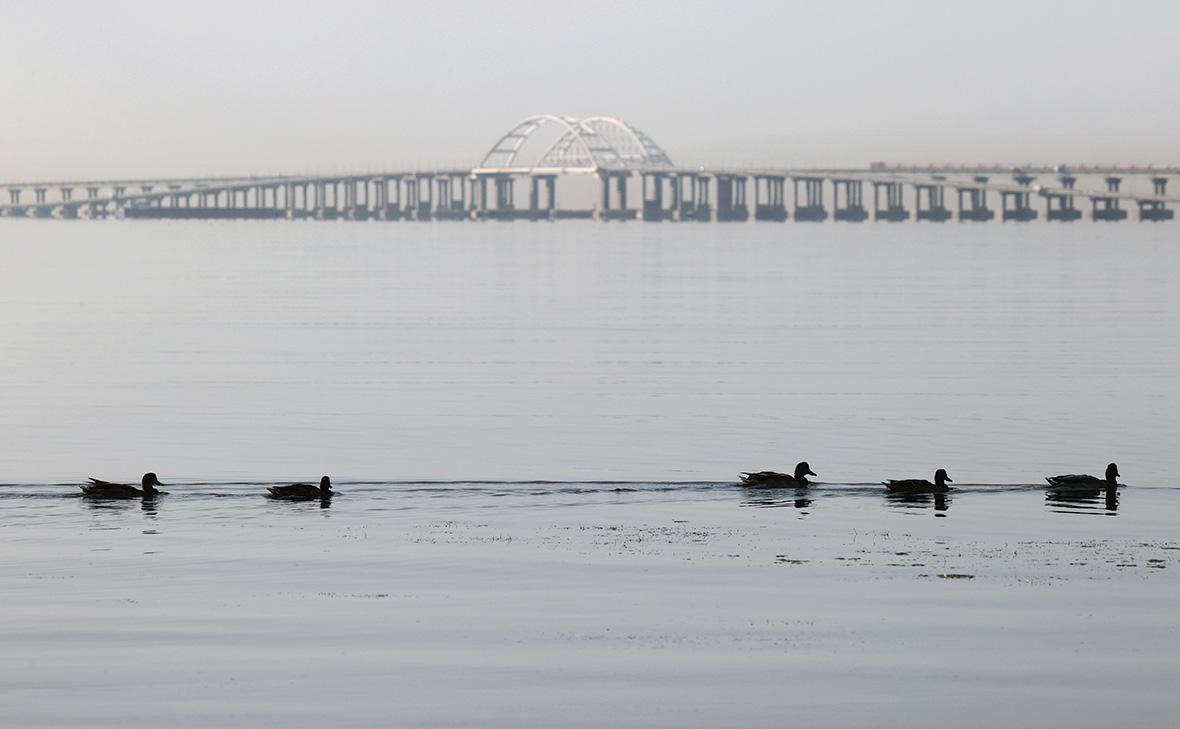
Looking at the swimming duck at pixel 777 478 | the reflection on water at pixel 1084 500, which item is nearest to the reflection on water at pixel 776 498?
the swimming duck at pixel 777 478

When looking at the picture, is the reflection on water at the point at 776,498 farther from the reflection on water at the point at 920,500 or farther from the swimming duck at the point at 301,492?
the swimming duck at the point at 301,492

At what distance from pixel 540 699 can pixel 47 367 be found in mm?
29388

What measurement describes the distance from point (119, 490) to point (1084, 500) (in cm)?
1060

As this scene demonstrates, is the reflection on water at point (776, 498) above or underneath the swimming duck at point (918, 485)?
underneath

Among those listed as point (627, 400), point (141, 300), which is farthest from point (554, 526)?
point (141, 300)

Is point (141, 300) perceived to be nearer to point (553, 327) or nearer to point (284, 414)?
point (553, 327)

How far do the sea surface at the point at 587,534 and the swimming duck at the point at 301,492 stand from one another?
0.57ft

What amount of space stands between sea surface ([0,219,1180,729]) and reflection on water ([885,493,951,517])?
0.08 metres

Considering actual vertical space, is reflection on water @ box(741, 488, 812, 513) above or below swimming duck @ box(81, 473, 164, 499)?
below

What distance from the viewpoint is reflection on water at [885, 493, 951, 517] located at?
22.4 m

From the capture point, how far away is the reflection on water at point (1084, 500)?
2225 centimetres

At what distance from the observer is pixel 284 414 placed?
32.1m

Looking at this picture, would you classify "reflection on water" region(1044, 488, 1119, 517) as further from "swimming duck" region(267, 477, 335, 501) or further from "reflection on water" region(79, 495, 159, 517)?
"reflection on water" region(79, 495, 159, 517)

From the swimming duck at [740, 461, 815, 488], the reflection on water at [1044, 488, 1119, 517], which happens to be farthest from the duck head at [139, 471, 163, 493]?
the reflection on water at [1044, 488, 1119, 517]
